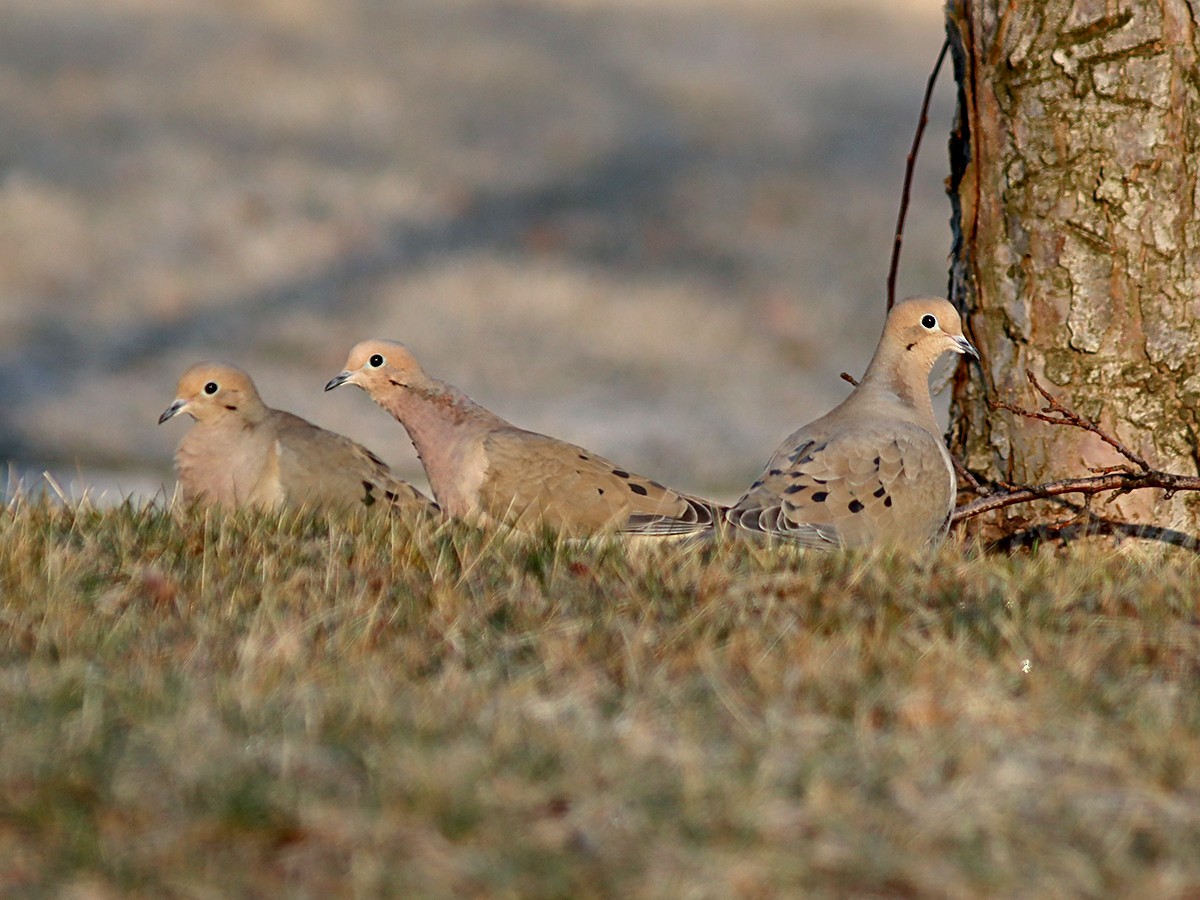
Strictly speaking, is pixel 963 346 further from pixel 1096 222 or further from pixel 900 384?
pixel 1096 222

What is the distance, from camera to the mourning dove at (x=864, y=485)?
571 centimetres

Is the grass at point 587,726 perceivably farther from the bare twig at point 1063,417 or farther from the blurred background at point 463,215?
the blurred background at point 463,215

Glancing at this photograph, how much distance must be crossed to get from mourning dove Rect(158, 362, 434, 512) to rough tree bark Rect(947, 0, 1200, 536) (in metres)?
2.27

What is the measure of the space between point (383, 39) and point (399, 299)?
509cm

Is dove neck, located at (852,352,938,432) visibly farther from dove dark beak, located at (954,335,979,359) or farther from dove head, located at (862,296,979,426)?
dove dark beak, located at (954,335,979,359)

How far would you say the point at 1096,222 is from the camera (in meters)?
6.11

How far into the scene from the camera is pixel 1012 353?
6277 mm

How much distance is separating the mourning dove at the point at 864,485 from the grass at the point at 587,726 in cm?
59

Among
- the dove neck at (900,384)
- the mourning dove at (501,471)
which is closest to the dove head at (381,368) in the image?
the mourning dove at (501,471)

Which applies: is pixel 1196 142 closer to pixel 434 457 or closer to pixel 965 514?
pixel 965 514

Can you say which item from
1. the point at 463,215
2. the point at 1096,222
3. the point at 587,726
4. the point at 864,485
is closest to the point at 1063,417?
the point at 1096,222

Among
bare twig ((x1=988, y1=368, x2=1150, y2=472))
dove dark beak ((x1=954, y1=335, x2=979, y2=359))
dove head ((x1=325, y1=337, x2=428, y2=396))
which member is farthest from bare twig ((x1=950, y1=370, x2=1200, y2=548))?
dove head ((x1=325, y1=337, x2=428, y2=396))

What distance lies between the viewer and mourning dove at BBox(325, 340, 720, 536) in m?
6.14

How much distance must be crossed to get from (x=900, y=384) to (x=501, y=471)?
142 cm
